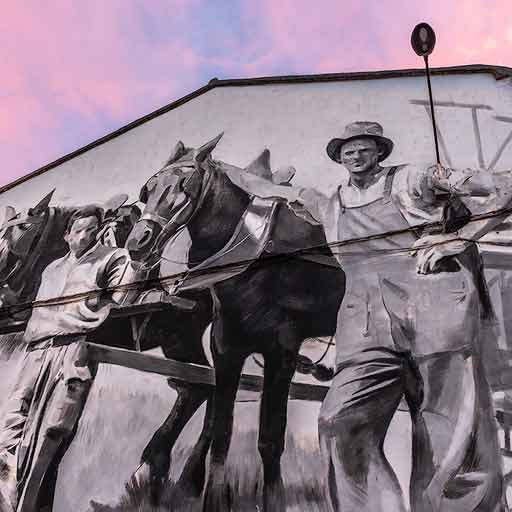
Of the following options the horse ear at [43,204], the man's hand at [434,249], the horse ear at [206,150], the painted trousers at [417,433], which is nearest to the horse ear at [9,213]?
the horse ear at [43,204]

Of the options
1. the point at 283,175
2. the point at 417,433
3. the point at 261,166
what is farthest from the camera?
the point at 261,166

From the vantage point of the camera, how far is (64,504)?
643 centimetres

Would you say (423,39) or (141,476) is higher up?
(423,39)

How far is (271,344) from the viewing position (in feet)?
21.0

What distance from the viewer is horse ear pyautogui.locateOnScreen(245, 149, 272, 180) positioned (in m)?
7.38

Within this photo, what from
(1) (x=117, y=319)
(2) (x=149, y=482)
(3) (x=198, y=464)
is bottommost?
(2) (x=149, y=482)

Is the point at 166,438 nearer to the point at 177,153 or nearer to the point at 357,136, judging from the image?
the point at 177,153

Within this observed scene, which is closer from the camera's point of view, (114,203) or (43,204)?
(114,203)

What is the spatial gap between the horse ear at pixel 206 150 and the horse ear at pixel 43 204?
6.77 ft

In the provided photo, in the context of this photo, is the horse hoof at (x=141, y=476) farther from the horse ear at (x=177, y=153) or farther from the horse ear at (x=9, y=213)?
the horse ear at (x=9, y=213)

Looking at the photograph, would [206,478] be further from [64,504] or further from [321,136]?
[321,136]

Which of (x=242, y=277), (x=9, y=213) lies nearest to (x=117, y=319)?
(x=242, y=277)

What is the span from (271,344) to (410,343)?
1222mm

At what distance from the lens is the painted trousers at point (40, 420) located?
668cm
